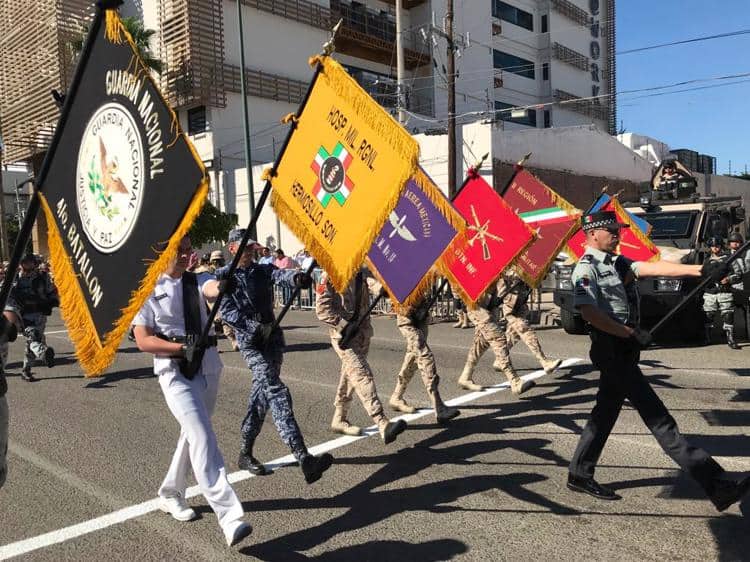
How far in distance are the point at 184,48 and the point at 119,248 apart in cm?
2820

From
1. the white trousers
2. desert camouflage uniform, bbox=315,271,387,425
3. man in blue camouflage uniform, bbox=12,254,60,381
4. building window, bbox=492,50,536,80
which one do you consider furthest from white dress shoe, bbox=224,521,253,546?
building window, bbox=492,50,536,80

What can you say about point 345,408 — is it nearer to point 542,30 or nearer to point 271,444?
point 271,444

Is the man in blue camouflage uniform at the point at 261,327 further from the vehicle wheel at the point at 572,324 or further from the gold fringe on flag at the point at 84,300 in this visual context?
the vehicle wheel at the point at 572,324

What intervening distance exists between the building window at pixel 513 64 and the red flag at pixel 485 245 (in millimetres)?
35211

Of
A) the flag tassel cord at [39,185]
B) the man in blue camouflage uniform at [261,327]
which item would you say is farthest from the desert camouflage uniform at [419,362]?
the flag tassel cord at [39,185]

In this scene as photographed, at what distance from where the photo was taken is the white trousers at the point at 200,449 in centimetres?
345

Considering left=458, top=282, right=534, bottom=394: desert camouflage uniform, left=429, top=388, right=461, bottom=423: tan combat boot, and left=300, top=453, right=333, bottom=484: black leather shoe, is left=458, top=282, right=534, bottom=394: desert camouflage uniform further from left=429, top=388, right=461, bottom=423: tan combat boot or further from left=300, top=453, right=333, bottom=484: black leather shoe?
left=300, top=453, right=333, bottom=484: black leather shoe

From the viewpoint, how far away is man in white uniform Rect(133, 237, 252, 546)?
350cm

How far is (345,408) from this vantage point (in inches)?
231

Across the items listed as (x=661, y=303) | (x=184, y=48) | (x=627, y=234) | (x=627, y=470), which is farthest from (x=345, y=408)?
(x=184, y=48)

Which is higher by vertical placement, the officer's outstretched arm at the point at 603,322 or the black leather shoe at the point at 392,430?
the officer's outstretched arm at the point at 603,322

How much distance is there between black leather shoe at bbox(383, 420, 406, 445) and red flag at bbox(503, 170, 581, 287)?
3.15 m

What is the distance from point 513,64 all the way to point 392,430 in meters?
40.2

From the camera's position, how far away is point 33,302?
9633mm
